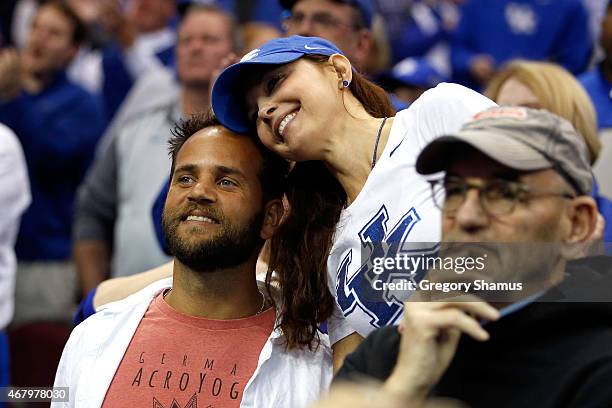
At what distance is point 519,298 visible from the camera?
7.09ft

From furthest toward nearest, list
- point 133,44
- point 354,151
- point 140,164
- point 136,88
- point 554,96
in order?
point 133,44 < point 136,88 < point 140,164 < point 554,96 < point 354,151

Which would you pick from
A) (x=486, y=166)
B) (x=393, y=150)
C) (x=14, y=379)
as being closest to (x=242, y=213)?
(x=393, y=150)

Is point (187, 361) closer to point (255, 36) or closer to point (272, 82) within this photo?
point (272, 82)

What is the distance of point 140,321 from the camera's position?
11.3 feet

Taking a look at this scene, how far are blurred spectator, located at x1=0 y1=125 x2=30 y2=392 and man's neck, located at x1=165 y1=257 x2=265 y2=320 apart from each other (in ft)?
5.73

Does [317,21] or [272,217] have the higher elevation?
[317,21]

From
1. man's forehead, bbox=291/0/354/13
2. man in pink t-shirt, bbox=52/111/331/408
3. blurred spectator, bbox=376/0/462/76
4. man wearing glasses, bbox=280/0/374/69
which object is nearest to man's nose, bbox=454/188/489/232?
man in pink t-shirt, bbox=52/111/331/408

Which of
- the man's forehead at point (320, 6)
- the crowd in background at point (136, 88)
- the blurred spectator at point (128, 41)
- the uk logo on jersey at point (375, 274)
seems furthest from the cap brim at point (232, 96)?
the blurred spectator at point (128, 41)

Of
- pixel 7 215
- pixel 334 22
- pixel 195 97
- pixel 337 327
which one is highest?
pixel 334 22

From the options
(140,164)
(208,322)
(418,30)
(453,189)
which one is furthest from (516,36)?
(453,189)

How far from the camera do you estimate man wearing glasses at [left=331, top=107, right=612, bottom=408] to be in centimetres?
208

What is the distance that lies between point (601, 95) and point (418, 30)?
8.99 ft

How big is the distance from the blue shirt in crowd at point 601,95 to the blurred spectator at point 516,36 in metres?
1.32

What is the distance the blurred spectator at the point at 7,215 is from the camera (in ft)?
16.3
